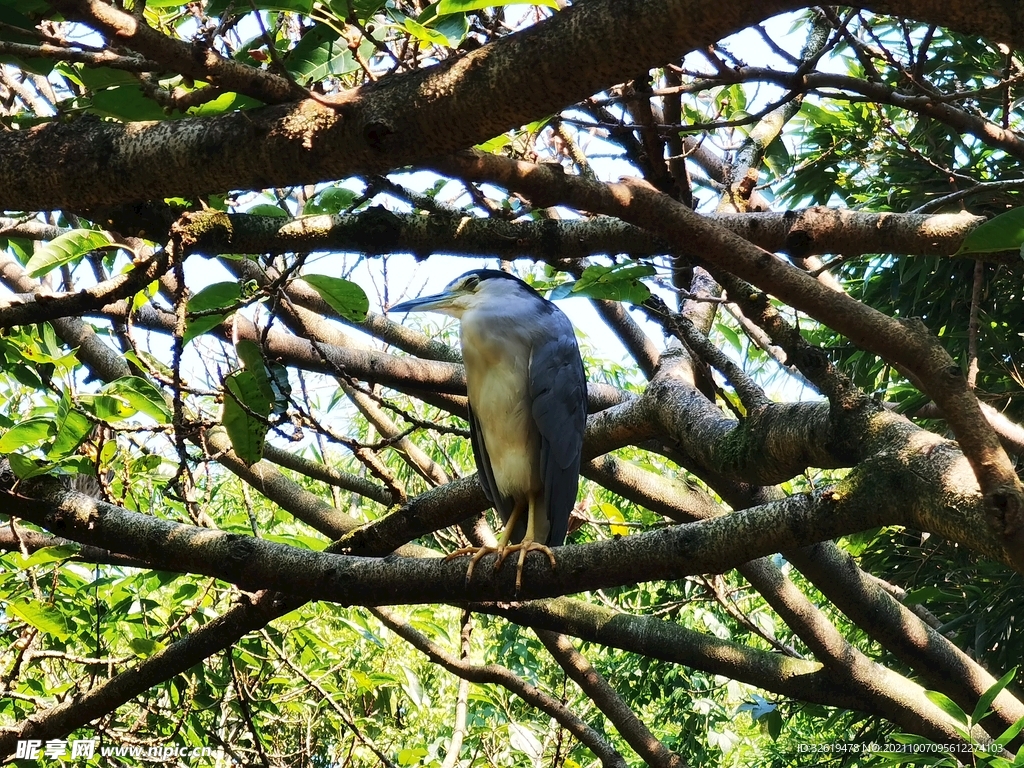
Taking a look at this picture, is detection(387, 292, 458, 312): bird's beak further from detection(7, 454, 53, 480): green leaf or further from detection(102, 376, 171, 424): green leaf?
detection(7, 454, 53, 480): green leaf

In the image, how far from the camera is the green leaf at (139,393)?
2.13 metres

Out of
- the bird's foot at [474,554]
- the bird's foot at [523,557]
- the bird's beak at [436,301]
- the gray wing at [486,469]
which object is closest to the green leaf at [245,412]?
the bird's foot at [474,554]

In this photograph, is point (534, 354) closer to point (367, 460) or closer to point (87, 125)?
point (367, 460)

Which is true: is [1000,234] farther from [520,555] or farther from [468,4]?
[520,555]

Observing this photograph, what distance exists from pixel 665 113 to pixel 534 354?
3.23ft

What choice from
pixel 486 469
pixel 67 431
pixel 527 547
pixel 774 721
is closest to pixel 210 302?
pixel 67 431

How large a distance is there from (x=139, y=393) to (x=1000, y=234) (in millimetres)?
1770

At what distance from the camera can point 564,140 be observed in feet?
10.0

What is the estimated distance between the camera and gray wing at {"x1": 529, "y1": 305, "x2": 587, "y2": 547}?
3092 millimetres

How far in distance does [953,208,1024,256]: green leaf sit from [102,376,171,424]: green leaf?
1704 mm

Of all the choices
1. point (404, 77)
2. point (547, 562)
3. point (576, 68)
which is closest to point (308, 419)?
point (547, 562)

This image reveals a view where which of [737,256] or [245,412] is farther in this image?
[245,412]

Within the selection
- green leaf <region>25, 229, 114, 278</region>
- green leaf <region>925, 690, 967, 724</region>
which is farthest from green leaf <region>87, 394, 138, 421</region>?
green leaf <region>925, 690, 967, 724</region>

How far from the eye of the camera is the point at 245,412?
2.12m
